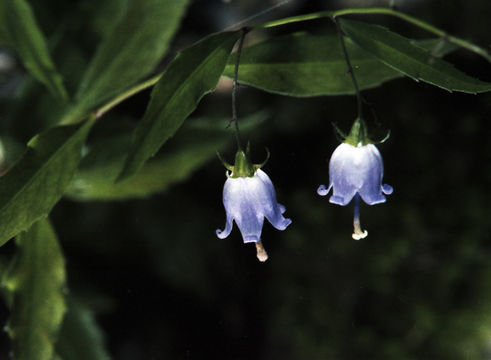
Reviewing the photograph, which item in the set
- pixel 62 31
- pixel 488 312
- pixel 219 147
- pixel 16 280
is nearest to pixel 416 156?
pixel 488 312

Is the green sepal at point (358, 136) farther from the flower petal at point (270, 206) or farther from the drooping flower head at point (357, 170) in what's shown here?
the flower petal at point (270, 206)

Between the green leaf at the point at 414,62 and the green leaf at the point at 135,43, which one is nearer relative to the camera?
the green leaf at the point at 414,62

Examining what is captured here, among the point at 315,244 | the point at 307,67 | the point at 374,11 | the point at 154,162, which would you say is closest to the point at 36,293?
the point at 154,162

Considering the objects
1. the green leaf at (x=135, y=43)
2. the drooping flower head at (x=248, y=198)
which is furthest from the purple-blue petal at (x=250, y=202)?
the green leaf at (x=135, y=43)

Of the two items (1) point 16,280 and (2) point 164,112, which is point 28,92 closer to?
(1) point 16,280

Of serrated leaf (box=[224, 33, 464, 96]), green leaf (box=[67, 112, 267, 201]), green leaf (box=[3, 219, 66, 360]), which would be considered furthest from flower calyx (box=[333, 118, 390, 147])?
green leaf (box=[3, 219, 66, 360])
